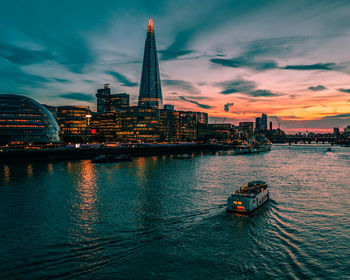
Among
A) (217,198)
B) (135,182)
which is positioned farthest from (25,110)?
(217,198)

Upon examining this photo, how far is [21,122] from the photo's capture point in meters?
161

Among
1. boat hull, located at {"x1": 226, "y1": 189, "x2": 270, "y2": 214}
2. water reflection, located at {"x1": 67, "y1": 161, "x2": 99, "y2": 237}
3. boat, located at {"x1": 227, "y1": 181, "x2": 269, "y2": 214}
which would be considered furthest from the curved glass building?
boat hull, located at {"x1": 226, "y1": 189, "x2": 270, "y2": 214}

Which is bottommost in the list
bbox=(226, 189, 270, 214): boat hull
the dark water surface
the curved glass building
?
the dark water surface

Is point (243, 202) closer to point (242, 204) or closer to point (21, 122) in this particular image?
point (242, 204)

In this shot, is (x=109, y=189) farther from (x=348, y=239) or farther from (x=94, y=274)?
(x=348, y=239)

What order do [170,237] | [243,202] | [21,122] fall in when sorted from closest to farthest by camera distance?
[170,237], [243,202], [21,122]

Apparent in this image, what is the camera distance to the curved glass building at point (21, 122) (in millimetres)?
157688

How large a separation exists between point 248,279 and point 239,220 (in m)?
12.4

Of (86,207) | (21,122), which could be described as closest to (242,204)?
(86,207)

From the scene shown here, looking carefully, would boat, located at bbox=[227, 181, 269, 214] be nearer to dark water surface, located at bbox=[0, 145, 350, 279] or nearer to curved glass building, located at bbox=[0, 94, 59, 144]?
dark water surface, located at bbox=[0, 145, 350, 279]

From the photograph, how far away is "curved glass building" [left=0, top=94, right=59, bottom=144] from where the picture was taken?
517 feet

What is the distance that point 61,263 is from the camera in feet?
66.6

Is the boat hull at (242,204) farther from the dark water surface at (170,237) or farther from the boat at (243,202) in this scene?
the dark water surface at (170,237)

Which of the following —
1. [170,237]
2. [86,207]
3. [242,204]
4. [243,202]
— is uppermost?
[243,202]
